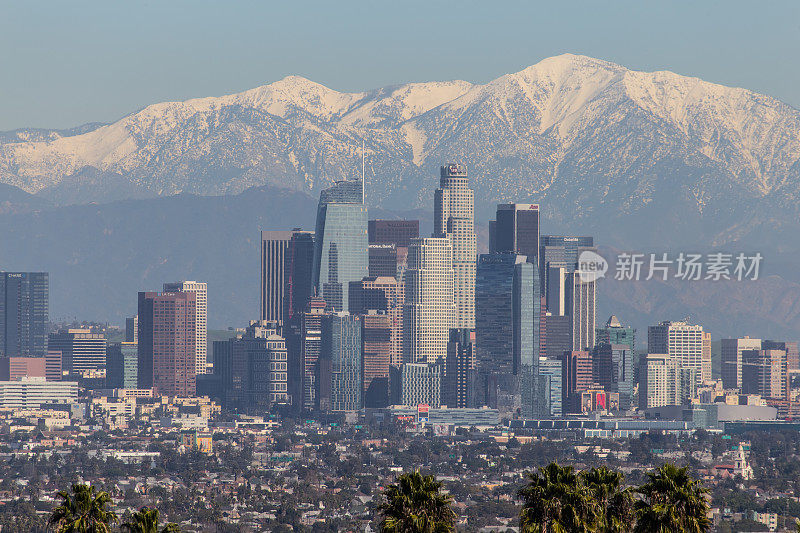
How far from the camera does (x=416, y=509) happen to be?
8506 centimetres

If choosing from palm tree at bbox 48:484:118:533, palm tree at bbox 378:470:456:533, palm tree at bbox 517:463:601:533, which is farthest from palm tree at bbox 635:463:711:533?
palm tree at bbox 48:484:118:533

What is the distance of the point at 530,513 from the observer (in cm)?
8662

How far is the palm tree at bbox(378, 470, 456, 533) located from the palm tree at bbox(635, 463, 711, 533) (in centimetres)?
856

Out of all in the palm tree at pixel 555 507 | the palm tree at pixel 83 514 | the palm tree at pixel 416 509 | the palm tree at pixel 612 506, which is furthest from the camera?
the palm tree at pixel 612 506

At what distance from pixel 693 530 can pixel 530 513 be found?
7.32 m

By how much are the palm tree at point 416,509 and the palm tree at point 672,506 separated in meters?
8.56

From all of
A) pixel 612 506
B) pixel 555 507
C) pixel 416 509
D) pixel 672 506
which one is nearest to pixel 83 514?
pixel 416 509

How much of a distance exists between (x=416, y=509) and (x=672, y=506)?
10.9 m

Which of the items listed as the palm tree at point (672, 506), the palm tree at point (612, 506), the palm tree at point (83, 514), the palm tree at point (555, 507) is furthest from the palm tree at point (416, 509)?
the palm tree at point (83, 514)

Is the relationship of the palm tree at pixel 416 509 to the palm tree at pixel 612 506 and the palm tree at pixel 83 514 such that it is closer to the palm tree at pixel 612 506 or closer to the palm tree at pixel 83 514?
the palm tree at pixel 612 506

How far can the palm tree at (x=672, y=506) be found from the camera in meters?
83.5

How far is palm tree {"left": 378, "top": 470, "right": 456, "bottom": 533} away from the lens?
8444cm

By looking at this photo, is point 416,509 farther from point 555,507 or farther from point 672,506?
point 672,506

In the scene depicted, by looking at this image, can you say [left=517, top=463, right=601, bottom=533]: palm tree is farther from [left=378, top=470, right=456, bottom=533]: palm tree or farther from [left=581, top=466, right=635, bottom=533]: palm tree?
[left=378, top=470, right=456, bottom=533]: palm tree
